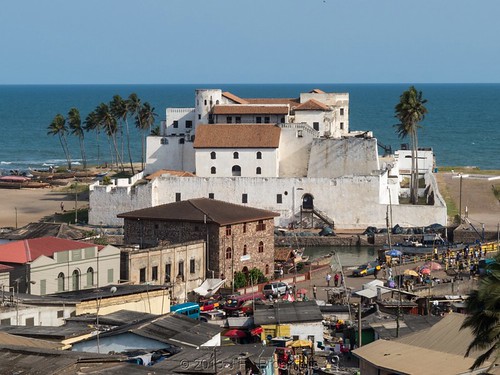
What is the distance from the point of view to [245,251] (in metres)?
65.5

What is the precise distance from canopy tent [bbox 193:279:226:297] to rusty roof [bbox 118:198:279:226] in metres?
3.01

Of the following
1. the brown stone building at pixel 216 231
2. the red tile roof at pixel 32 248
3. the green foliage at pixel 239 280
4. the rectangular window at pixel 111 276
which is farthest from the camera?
the brown stone building at pixel 216 231

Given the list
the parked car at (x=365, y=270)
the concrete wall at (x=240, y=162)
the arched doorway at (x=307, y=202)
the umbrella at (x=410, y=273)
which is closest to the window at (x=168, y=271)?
the parked car at (x=365, y=270)

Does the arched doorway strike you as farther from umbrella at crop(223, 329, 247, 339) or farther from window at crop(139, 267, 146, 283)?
umbrella at crop(223, 329, 247, 339)

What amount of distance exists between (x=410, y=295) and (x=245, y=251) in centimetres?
1259

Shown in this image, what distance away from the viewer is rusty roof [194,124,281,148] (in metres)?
84.7

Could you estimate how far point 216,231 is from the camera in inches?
2495

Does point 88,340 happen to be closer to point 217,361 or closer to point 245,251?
point 217,361

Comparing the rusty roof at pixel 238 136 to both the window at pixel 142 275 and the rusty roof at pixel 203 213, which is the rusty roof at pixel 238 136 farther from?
the window at pixel 142 275

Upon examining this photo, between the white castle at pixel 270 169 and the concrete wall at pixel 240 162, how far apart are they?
6cm

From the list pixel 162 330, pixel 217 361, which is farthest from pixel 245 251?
pixel 217 361

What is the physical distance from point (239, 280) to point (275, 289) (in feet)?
16.2

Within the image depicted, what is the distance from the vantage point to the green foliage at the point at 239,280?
63.3 m

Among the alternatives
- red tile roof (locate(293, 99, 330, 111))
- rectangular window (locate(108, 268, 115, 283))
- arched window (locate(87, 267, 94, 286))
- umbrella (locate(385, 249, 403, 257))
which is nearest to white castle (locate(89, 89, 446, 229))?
red tile roof (locate(293, 99, 330, 111))
